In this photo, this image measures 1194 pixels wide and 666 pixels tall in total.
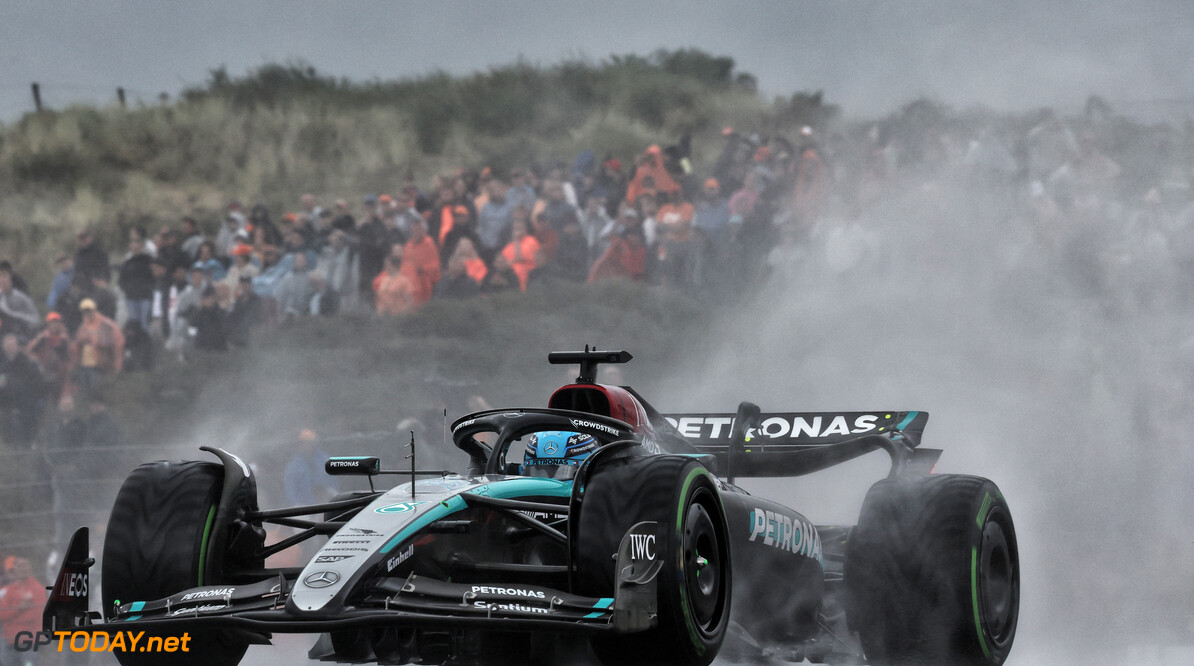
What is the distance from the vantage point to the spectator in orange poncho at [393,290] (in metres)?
21.0

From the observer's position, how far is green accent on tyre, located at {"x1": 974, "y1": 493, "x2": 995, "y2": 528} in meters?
7.58

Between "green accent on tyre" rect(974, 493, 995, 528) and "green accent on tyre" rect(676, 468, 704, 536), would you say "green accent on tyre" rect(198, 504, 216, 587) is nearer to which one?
"green accent on tyre" rect(676, 468, 704, 536)

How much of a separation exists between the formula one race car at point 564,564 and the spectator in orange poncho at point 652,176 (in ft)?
41.1

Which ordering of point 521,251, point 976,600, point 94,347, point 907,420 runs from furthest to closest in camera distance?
point 521,251
point 94,347
point 907,420
point 976,600

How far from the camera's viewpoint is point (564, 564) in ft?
22.6

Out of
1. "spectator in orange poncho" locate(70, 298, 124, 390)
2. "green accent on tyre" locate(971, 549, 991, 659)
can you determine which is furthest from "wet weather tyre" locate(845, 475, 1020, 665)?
"spectator in orange poncho" locate(70, 298, 124, 390)

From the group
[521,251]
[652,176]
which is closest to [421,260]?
[521,251]

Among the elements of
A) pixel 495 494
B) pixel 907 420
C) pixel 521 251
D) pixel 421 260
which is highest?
pixel 521 251

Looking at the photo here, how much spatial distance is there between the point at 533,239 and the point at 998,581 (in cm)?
1389

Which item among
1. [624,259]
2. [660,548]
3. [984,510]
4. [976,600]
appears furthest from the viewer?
[624,259]

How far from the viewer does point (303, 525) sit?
7141 millimetres

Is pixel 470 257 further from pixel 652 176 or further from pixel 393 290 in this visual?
pixel 652 176

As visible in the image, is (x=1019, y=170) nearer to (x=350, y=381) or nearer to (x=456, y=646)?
(x=350, y=381)

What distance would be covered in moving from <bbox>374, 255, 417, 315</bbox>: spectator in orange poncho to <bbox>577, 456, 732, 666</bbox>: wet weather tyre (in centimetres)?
1532
